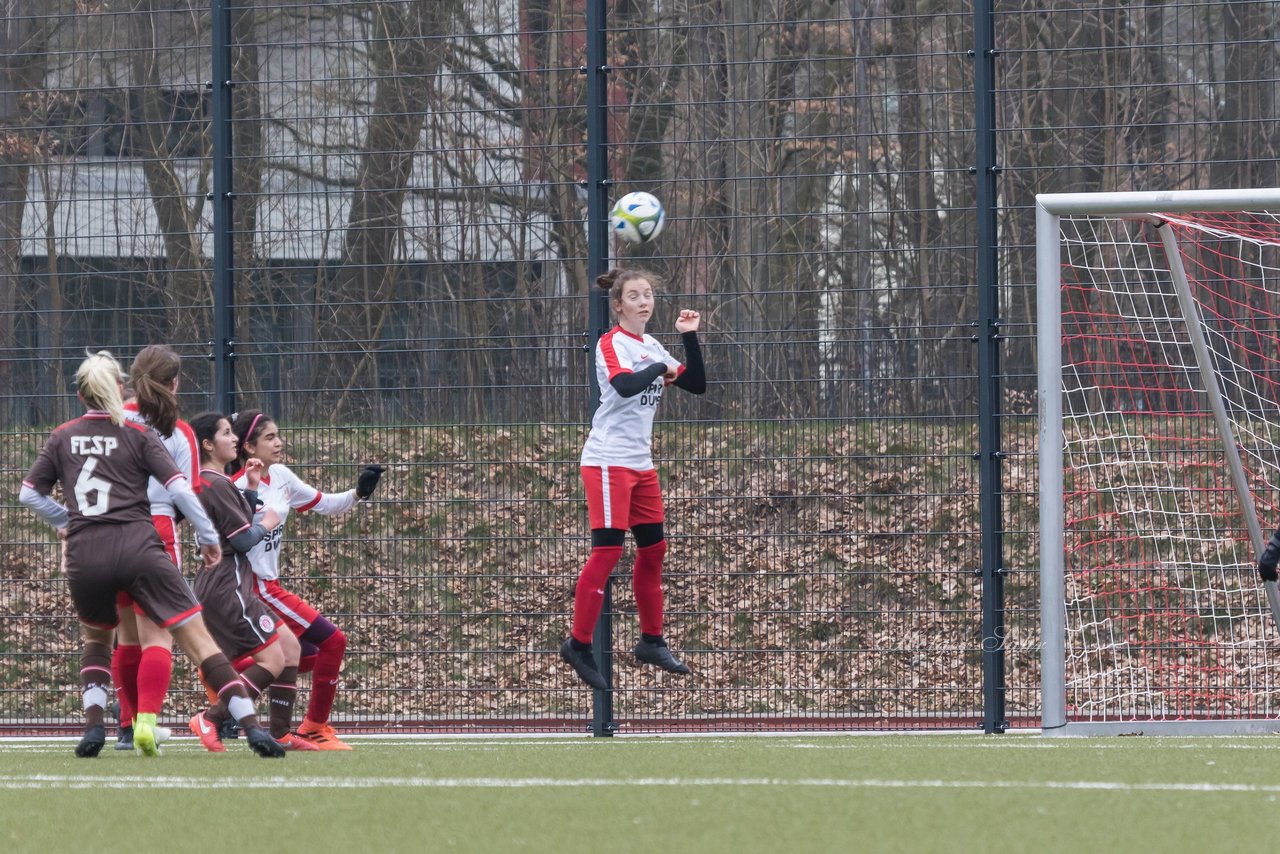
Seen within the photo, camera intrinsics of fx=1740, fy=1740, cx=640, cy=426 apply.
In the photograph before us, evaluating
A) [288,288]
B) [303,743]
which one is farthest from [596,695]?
[288,288]

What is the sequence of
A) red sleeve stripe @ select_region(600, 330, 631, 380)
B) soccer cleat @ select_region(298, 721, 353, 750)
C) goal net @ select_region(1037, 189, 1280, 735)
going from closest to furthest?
soccer cleat @ select_region(298, 721, 353, 750)
red sleeve stripe @ select_region(600, 330, 631, 380)
goal net @ select_region(1037, 189, 1280, 735)

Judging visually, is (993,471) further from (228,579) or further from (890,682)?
(228,579)

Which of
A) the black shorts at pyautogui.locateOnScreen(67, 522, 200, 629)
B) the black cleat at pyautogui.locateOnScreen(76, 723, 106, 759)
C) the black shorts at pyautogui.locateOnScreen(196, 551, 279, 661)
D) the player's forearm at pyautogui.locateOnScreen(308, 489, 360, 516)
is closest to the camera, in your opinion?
the black shorts at pyautogui.locateOnScreen(67, 522, 200, 629)

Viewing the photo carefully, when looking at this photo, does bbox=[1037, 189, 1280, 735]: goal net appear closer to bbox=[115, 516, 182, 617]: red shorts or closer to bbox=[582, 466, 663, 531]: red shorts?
bbox=[582, 466, 663, 531]: red shorts

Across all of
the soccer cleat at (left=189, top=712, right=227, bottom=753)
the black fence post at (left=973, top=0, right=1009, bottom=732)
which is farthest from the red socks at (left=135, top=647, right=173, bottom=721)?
the black fence post at (left=973, top=0, right=1009, bottom=732)

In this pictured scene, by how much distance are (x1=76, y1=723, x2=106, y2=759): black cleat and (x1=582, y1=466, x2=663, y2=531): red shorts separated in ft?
8.05

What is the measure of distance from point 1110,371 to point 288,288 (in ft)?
17.2

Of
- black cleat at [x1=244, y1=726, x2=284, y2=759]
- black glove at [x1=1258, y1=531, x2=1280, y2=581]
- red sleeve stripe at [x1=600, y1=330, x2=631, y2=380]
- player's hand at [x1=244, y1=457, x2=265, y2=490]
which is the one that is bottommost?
black cleat at [x1=244, y1=726, x2=284, y2=759]

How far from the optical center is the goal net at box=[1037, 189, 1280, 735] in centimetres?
922

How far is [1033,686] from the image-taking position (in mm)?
11961

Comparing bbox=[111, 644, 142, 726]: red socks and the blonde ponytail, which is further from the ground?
the blonde ponytail

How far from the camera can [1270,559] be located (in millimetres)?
7766

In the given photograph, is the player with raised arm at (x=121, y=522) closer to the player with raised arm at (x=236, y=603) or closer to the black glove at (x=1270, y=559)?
the player with raised arm at (x=236, y=603)

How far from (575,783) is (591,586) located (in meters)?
3.09
